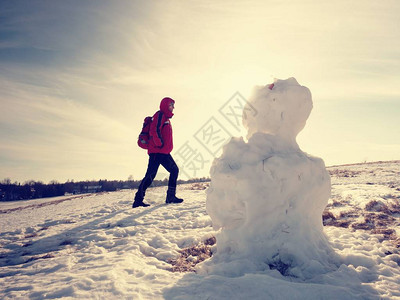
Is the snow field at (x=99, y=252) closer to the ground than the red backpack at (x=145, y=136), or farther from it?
closer to the ground

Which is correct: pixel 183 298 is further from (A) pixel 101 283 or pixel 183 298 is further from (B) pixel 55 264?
(B) pixel 55 264

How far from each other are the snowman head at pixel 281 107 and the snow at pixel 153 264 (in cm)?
180

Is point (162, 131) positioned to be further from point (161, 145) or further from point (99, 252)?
point (99, 252)

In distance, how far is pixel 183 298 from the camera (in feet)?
7.97

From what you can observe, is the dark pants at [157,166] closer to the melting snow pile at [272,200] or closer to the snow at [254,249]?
the snow at [254,249]

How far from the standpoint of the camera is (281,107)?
4043 millimetres

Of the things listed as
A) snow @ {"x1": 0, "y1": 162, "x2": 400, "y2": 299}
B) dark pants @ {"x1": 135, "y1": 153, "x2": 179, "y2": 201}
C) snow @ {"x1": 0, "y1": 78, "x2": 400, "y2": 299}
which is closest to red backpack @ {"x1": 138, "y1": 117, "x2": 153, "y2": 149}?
dark pants @ {"x1": 135, "y1": 153, "x2": 179, "y2": 201}

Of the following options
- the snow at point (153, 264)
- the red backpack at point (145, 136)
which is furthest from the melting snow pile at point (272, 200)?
the red backpack at point (145, 136)

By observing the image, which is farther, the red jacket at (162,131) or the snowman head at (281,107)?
the red jacket at (162,131)

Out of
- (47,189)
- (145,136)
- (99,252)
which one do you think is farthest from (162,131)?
(47,189)

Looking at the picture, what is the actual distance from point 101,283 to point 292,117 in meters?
3.34

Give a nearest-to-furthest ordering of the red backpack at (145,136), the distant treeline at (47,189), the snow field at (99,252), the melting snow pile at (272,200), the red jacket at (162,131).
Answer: the snow field at (99,252) < the melting snow pile at (272,200) < the red jacket at (162,131) < the red backpack at (145,136) < the distant treeline at (47,189)

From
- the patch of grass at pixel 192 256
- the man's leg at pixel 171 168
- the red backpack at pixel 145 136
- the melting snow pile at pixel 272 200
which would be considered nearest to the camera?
the melting snow pile at pixel 272 200

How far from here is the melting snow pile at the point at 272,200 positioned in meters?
3.32
